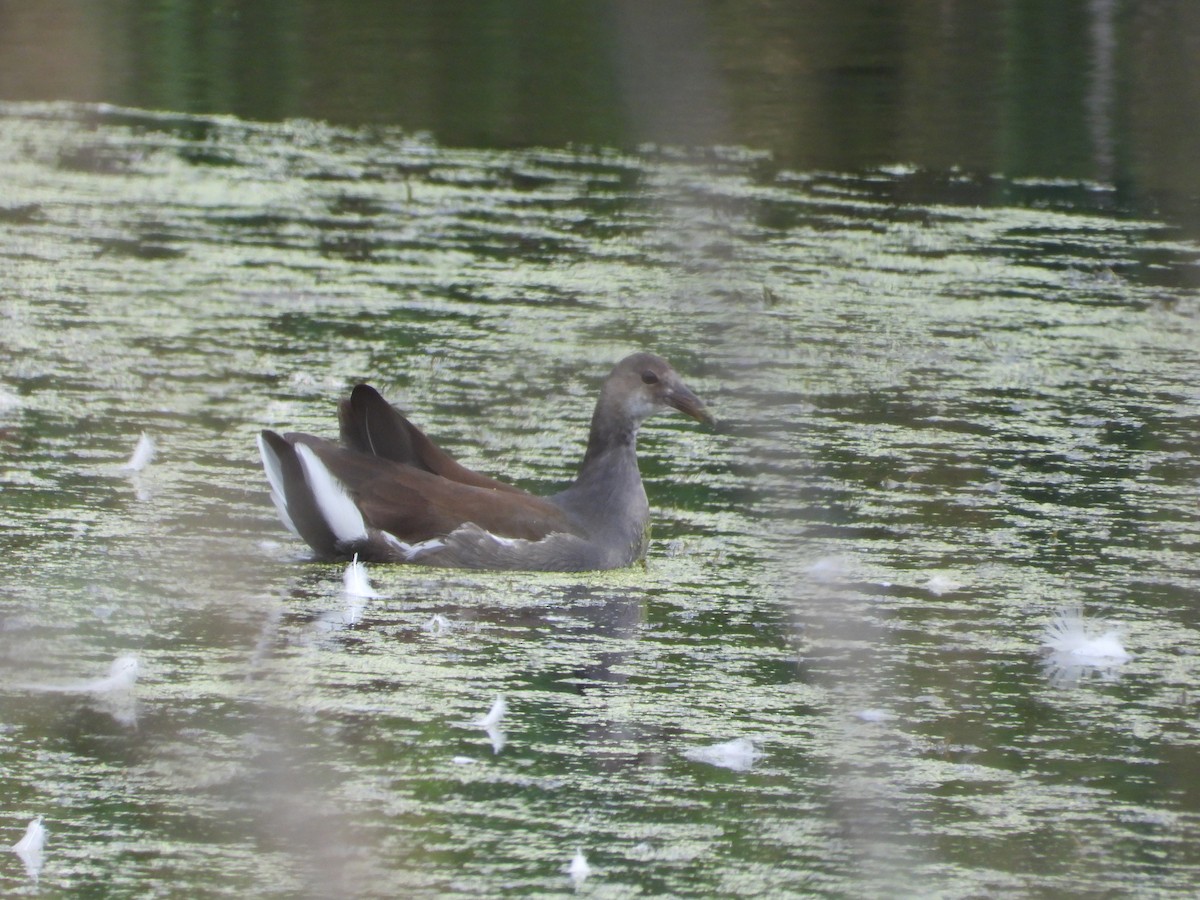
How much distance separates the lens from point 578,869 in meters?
3.41

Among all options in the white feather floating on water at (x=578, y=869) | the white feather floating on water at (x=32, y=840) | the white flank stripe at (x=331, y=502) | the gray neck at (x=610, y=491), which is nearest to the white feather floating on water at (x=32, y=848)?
the white feather floating on water at (x=32, y=840)

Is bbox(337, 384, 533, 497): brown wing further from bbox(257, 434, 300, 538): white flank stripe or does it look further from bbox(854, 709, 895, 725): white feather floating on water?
bbox(854, 709, 895, 725): white feather floating on water

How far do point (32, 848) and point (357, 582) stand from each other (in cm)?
187

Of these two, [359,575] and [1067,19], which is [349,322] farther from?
[1067,19]

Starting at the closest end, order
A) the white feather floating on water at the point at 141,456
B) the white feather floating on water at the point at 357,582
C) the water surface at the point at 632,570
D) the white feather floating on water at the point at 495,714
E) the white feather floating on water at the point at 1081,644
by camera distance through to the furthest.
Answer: the water surface at the point at 632,570, the white feather floating on water at the point at 495,714, the white feather floating on water at the point at 1081,644, the white feather floating on water at the point at 357,582, the white feather floating on water at the point at 141,456

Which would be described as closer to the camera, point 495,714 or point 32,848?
point 32,848

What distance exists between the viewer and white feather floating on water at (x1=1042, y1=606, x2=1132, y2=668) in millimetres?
4789

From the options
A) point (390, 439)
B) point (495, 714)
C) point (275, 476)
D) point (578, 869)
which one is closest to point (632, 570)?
point (390, 439)

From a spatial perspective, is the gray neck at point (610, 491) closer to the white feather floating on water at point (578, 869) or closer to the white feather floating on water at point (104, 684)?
the white feather floating on water at point (104, 684)

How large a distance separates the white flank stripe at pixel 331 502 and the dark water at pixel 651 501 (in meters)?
0.13

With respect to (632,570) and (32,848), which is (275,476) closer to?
(632,570)

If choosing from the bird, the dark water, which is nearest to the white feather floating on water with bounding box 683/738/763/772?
the dark water

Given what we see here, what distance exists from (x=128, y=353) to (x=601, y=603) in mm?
2847

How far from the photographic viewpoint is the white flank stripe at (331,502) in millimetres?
5383
